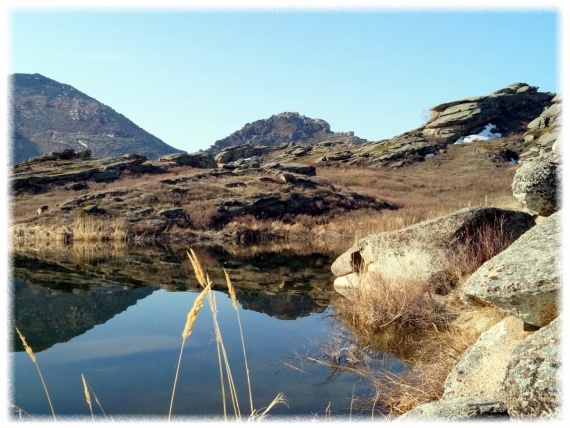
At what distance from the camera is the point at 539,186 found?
28.0ft

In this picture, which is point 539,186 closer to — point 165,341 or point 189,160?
point 165,341

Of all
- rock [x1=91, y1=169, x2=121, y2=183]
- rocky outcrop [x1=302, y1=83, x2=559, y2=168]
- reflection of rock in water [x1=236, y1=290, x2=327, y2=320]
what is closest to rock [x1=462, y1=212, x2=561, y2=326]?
reflection of rock in water [x1=236, y1=290, x2=327, y2=320]

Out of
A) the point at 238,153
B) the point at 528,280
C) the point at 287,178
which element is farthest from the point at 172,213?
the point at 238,153

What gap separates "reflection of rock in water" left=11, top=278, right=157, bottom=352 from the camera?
37.2ft

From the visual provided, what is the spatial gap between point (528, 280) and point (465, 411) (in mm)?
1703

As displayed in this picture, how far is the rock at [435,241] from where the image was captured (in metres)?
12.1

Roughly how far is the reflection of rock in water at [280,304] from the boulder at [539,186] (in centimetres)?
593

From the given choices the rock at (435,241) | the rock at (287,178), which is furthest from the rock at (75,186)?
the rock at (435,241)

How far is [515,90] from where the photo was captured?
74375mm

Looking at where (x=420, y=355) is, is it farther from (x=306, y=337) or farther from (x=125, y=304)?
(x=125, y=304)

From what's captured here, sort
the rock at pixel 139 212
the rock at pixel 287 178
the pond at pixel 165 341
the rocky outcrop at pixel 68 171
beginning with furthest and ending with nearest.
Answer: the rocky outcrop at pixel 68 171 → the rock at pixel 287 178 → the rock at pixel 139 212 → the pond at pixel 165 341

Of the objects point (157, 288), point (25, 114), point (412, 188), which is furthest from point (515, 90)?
point (25, 114)

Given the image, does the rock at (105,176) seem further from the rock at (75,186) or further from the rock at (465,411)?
the rock at (465,411)

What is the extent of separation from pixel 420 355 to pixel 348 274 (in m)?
6.80
